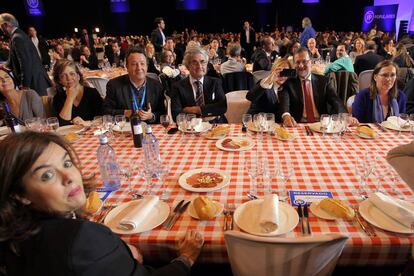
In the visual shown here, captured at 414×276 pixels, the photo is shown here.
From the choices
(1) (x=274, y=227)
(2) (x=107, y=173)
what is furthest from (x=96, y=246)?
(2) (x=107, y=173)

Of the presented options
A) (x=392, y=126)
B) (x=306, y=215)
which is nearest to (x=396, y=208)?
(x=306, y=215)

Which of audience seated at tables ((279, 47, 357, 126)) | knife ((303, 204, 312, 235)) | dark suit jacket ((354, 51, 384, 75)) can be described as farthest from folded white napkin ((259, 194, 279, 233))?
dark suit jacket ((354, 51, 384, 75))

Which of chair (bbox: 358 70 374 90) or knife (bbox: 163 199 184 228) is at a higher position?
chair (bbox: 358 70 374 90)

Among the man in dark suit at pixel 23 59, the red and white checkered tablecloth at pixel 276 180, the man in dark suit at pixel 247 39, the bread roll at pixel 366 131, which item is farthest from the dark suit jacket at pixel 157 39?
the bread roll at pixel 366 131

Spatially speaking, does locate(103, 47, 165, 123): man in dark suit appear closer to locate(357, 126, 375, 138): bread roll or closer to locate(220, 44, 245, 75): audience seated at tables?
locate(357, 126, 375, 138): bread roll

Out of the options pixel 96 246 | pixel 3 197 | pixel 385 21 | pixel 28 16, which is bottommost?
pixel 96 246

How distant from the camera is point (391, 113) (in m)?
2.79

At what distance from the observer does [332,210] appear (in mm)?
1317

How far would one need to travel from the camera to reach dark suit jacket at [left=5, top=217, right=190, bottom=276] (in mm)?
877

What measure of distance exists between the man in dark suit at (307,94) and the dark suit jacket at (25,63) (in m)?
3.95

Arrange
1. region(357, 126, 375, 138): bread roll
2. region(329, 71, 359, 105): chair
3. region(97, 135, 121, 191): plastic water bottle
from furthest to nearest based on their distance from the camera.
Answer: region(329, 71, 359, 105): chair, region(357, 126, 375, 138): bread roll, region(97, 135, 121, 191): plastic water bottle

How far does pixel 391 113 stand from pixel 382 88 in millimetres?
242

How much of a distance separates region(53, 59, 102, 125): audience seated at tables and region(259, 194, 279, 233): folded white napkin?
2288mm

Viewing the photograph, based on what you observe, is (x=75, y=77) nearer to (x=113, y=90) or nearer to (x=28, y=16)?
(x=113, y=90)
